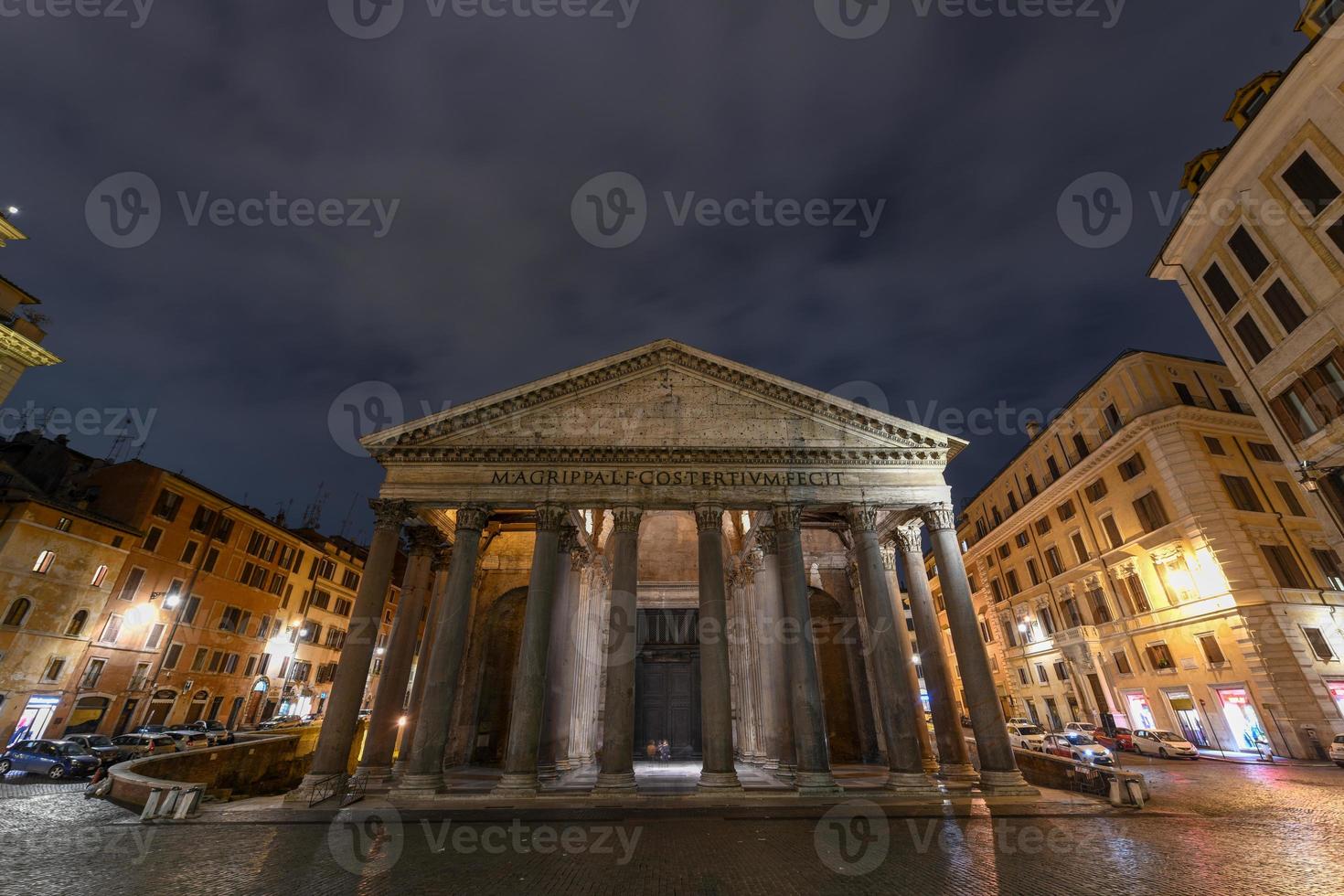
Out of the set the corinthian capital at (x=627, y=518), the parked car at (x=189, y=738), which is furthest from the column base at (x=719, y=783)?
the parked car at (x=189, y=738)

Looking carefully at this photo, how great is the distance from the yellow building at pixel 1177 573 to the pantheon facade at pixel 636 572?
1314 centimetres

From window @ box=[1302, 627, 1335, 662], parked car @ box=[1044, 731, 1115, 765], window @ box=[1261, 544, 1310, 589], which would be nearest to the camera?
parked car @ box=[1044, 731, 1115, 765]

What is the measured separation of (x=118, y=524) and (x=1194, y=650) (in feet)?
164

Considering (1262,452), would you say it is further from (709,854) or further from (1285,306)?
(709,854)

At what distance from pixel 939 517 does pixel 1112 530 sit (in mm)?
19193

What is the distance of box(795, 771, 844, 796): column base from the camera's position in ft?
43.0

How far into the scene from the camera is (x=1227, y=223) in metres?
18.2

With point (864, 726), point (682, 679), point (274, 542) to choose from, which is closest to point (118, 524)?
point (274, 542)

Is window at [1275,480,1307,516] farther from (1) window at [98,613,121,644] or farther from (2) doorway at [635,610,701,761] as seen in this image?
(1) window at [98,613,121,644]

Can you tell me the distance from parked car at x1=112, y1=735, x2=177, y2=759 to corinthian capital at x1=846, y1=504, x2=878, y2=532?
25349 millimetres

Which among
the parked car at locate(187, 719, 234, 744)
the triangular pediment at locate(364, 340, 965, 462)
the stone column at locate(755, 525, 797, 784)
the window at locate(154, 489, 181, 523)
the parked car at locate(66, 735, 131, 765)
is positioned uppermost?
the window at locate(154, 489, 181, 523)

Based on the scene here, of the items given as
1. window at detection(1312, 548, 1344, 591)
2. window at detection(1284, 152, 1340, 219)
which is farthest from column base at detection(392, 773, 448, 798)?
window at detection(1312, 548, 1344, 591)

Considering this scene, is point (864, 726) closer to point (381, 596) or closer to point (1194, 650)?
point (1194, 650)

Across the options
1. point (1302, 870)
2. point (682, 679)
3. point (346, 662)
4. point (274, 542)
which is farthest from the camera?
point (274, 542)
